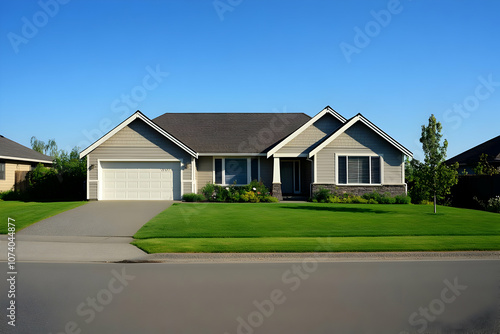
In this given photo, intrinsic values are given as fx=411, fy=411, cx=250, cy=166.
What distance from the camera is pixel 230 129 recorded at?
29.5 metres

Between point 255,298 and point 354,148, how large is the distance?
19713 mm

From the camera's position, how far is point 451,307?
639 centimetres

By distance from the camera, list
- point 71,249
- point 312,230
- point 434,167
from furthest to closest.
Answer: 1. point 434,167
2. point 312,230
3. point 71,249

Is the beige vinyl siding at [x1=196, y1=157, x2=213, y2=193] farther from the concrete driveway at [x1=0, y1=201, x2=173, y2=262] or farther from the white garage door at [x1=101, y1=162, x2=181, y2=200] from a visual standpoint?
the concrete driveway at [x1=0, y1=201, x2=173, y2=262]

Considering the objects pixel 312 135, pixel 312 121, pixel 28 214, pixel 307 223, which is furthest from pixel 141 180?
pixel 307 223

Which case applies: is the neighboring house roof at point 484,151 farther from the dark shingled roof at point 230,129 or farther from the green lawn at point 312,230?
the green lawn at point 312,230

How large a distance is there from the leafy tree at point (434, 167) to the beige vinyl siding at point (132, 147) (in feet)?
45.6

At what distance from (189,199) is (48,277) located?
15576 millimetres

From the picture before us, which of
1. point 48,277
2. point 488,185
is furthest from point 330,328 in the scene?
point 488,185

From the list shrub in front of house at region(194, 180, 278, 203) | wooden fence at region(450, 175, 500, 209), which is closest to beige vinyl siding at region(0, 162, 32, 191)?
shrub in front of house at region(194, 180, 278, 203)

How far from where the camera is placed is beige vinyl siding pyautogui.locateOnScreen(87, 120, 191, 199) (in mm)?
24172

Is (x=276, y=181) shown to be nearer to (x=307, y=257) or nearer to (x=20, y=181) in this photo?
(x=307, y=257)

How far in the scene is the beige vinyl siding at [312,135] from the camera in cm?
2586

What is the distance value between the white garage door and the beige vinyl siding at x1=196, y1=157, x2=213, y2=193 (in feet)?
7.61
